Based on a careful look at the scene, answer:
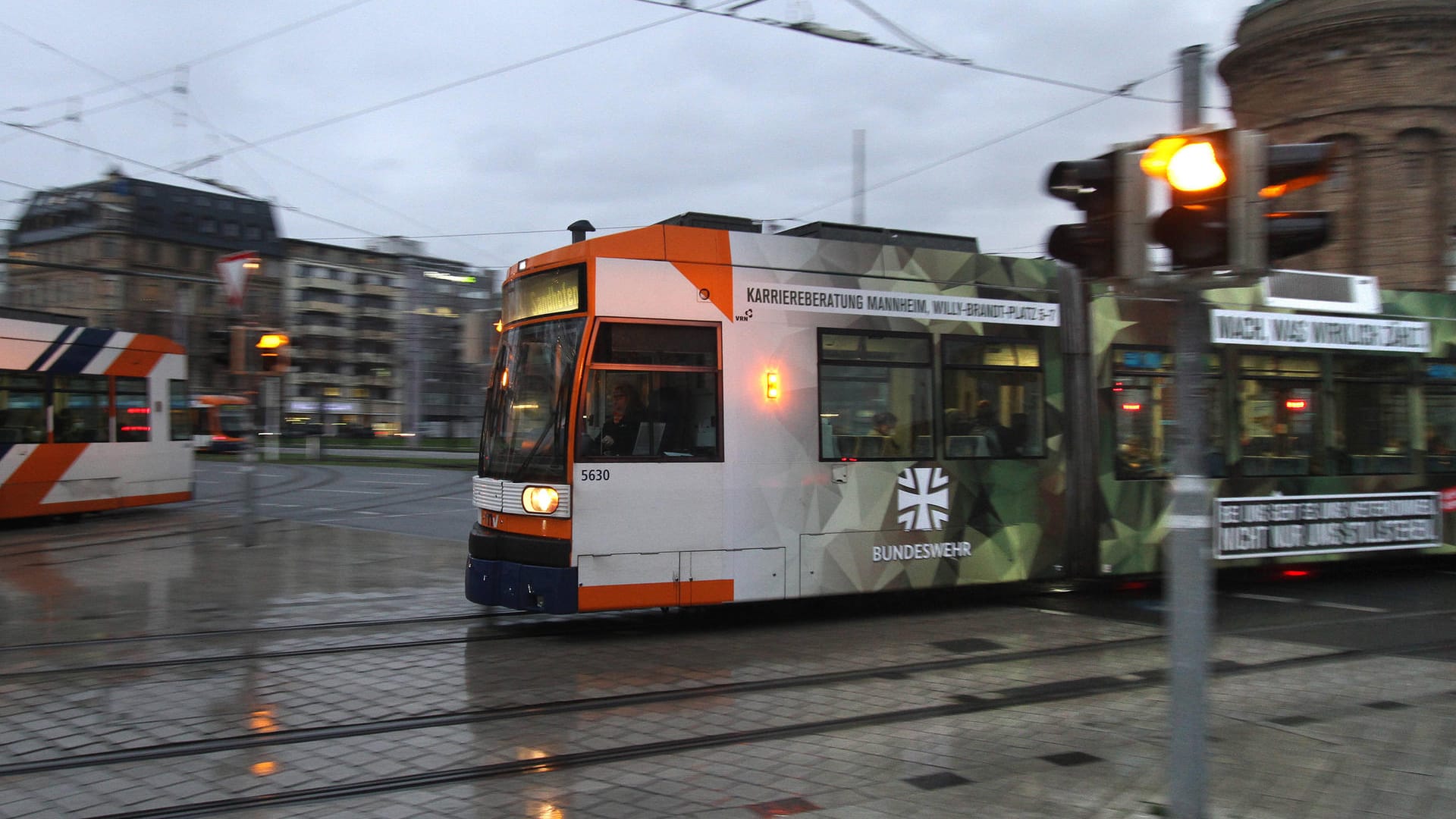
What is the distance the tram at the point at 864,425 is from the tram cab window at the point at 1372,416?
0.18 ft

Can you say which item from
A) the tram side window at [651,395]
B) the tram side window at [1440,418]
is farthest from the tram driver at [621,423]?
the tram side window at [1440,418]

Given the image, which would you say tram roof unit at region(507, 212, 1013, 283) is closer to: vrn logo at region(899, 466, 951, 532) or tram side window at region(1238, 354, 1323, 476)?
vrn logo at region(899, 466, 951, 532)

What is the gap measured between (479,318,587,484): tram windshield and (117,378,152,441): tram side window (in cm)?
1344

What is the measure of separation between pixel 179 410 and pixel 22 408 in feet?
9.90

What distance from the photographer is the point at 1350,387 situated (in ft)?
38.6

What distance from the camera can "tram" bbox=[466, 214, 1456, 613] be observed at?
26.7ft

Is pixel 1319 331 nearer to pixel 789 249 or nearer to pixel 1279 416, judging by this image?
pixel 1279 416

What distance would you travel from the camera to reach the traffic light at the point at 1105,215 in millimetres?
4035

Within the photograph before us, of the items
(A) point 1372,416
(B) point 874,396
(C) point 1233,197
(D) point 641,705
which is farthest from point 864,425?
(A) point 1372,416

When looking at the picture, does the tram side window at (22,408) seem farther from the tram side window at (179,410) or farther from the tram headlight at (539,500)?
the tram headlight at (539,500)

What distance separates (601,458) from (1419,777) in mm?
5564

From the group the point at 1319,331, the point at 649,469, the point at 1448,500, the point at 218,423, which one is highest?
the point at 1319,331

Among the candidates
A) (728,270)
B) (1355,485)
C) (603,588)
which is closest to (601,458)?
(603,588)

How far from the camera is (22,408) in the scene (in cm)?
1709
